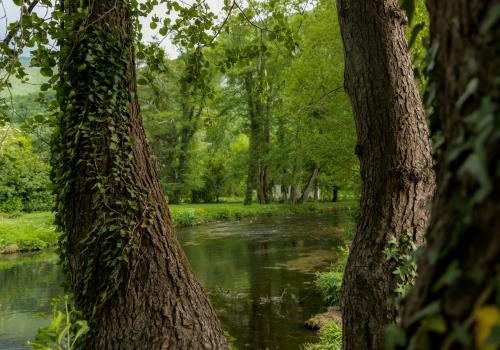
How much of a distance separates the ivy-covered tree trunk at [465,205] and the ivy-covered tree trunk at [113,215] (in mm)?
2134

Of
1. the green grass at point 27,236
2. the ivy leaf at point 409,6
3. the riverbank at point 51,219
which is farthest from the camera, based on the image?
the riverbank at point 51,219

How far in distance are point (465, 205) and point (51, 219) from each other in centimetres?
1689

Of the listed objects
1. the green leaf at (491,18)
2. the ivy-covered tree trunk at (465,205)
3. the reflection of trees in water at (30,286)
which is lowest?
the reflection of trees in water at (30,286)

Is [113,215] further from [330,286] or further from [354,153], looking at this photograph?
[330,286]

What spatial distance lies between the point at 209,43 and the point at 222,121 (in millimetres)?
29031

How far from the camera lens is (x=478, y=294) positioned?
0.66 m

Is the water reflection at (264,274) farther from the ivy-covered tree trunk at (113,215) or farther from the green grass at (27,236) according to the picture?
the green grass at (27,236)

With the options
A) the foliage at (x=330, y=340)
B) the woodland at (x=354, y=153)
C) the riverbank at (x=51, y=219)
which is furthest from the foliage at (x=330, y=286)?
the riverbank at (x=51, y=219)

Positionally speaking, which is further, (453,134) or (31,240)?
(31,240)

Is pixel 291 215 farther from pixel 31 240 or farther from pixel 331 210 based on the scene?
pixel 31 240

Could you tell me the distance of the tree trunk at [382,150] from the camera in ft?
9.09

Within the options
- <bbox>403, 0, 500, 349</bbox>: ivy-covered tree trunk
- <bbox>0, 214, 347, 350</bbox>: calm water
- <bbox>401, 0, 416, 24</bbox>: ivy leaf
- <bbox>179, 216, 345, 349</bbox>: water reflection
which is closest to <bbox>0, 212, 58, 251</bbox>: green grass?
<bbox>0, 214, 347, 350</bbox>: calm water

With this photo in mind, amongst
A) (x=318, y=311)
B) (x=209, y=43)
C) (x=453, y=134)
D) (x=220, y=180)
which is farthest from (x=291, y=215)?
(x=453, y=134)

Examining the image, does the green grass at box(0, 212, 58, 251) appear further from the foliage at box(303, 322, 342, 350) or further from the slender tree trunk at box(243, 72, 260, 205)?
the slender tree trunk at box(243, 72, 260, 205)
